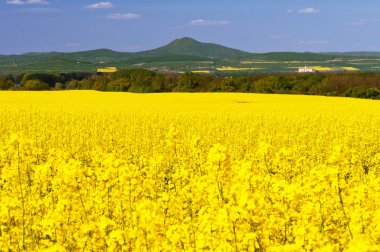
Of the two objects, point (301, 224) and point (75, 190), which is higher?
point (75, 190)

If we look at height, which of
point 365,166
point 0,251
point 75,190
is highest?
point 75,190

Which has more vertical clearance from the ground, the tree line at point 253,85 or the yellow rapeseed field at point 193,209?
the yellow rapeseed field at point 193,209

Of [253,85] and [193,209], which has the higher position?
[193,209]

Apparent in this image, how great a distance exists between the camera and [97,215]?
21.0 feet

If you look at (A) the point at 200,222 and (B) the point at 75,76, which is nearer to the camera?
(A) the point at 200,222

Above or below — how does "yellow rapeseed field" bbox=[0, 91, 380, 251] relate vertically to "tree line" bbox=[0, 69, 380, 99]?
above

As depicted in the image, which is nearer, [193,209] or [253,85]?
[193,209]

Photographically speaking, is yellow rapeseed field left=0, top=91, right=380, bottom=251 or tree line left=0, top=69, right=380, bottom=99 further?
tree line left=0, top=69, right=380, bottom=99

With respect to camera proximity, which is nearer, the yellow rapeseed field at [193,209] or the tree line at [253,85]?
the yellow rapeseed field at [193,209]

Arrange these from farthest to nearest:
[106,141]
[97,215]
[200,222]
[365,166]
Result: [106,141]
[365,166]
[97,215]
[200,222]

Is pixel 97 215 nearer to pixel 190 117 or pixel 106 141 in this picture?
pixel 106 141

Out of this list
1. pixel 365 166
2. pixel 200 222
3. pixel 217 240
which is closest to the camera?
pixel 217 240

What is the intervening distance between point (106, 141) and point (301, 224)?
1142cm

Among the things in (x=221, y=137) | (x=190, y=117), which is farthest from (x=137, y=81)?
(x=221, y=137)
